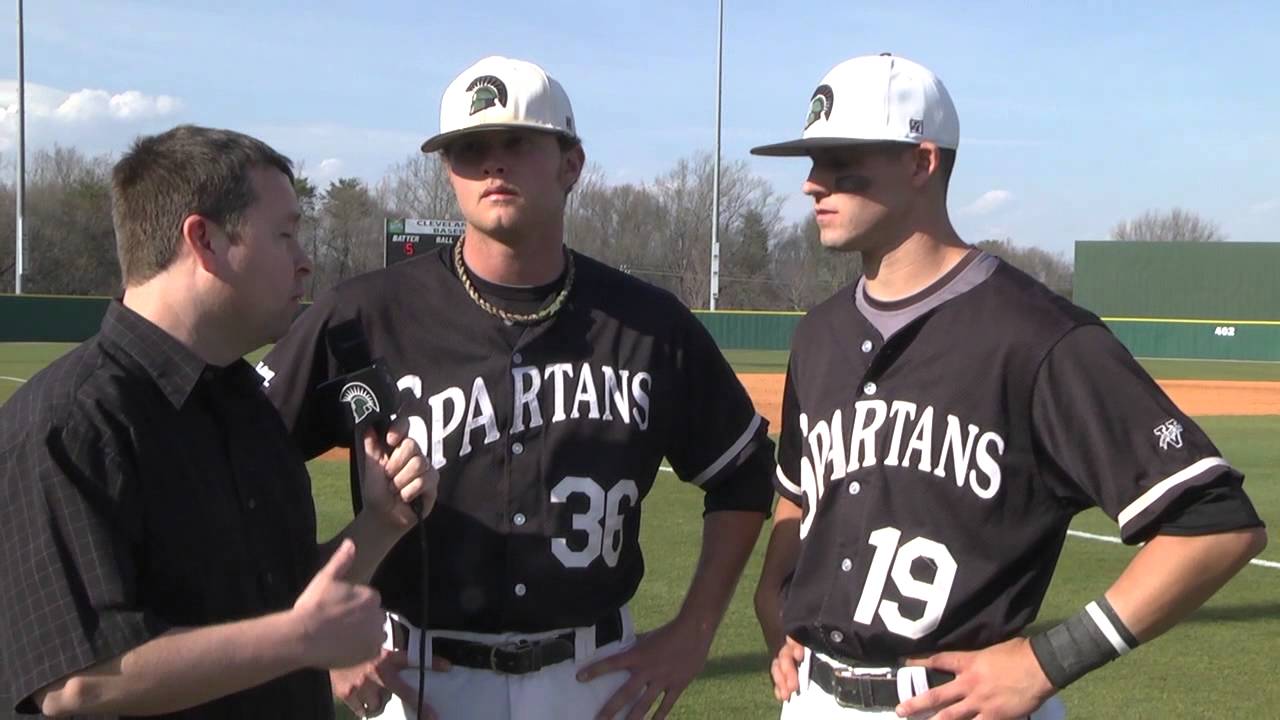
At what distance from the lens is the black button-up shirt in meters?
1.84

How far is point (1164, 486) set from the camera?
2.46 metres

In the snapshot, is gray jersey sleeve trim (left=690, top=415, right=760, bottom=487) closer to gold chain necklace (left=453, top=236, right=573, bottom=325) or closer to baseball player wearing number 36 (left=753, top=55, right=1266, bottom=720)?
baseball player wearing number 36 (left=753, top=55, right=1266, bottom=720)

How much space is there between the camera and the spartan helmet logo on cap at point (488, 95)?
295cm

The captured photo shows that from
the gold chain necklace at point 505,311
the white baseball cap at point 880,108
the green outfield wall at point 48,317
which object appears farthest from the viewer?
the green outfield wall at point 48,317

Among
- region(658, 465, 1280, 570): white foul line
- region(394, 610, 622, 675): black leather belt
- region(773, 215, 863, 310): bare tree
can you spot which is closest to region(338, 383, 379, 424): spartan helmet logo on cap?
region(394, 610, 622, 675): black leather belt

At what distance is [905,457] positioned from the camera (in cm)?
274

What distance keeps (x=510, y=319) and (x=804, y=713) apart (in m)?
1.15

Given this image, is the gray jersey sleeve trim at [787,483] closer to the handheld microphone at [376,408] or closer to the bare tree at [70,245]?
the handheld microphone at [376,408]

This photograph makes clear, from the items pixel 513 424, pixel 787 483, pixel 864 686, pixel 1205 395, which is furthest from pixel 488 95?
pixel 1205 395

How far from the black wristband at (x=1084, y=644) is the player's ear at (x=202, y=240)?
174cm

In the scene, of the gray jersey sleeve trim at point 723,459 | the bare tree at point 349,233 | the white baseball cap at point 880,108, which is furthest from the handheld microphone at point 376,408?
the bare tree at point 349,233

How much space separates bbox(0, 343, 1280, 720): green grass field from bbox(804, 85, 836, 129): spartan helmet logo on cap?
314 centimetres

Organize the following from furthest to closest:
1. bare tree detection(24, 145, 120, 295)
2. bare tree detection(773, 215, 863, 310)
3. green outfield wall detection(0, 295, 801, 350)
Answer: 1. bare tree detection(773, 215, 863, 310)
2. bare tree detection(24, 145, 120, 295)
3. green outfield wall detection(0, 295, 801, 350)

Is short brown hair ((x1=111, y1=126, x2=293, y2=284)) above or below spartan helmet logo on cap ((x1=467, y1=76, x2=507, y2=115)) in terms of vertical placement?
below
